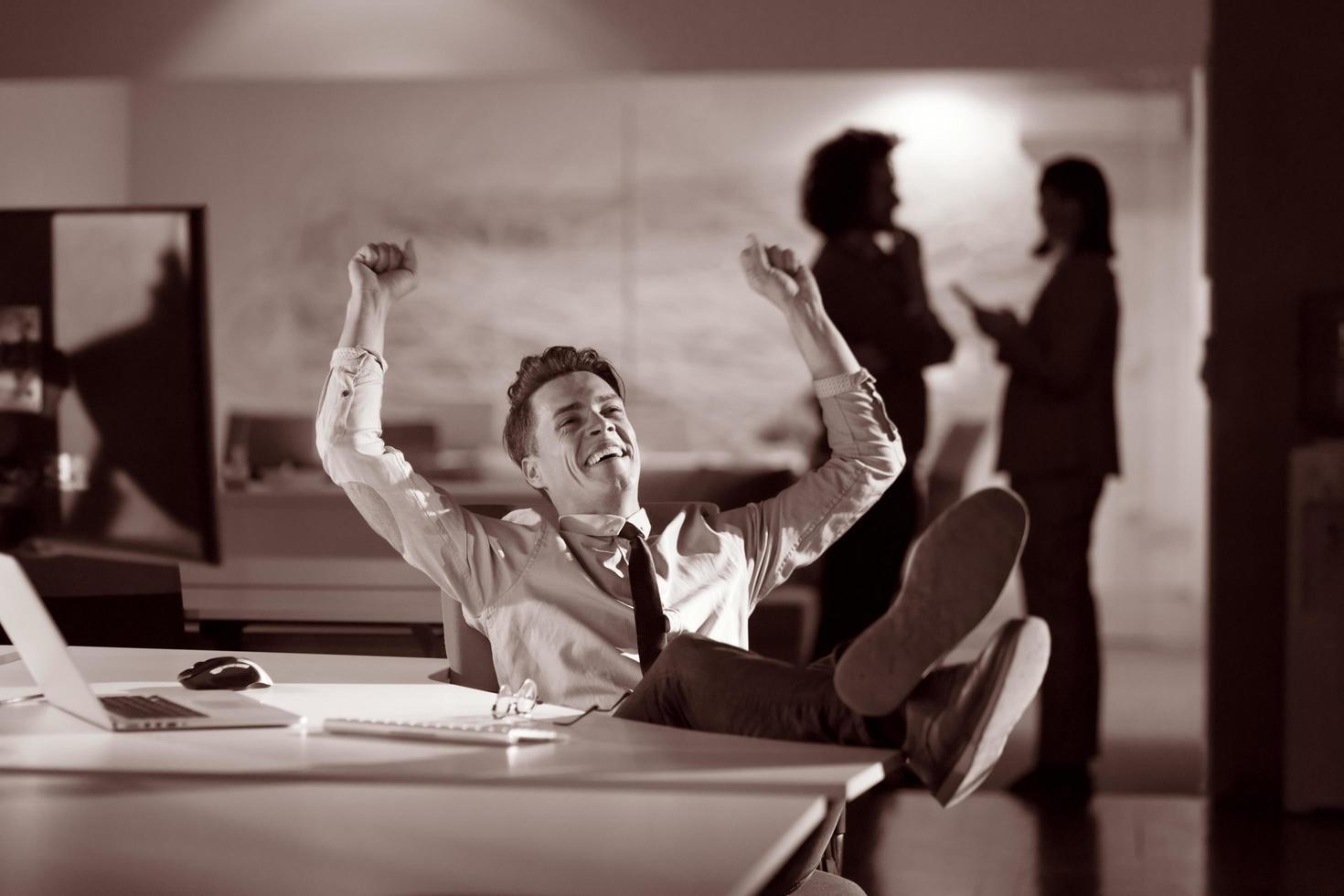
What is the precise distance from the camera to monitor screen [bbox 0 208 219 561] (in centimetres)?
140

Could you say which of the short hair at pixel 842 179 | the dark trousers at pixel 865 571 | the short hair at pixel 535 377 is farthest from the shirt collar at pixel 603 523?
the short hair at pixel 842 179

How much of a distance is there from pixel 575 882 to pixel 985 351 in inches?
152

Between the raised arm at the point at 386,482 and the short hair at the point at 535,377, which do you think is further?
the short hair at the point at 535,377

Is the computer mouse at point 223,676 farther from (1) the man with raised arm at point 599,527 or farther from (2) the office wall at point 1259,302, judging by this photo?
(2) the office wall at point 1259,302

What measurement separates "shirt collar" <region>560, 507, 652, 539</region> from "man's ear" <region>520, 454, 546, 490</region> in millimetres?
91

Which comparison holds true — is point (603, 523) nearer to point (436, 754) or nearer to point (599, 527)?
point (599, 527)

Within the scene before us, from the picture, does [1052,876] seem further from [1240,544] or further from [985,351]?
[985,351]

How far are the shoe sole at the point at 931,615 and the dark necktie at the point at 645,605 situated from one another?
0.54m

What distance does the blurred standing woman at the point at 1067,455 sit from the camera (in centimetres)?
419

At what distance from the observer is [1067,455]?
420 centimetres

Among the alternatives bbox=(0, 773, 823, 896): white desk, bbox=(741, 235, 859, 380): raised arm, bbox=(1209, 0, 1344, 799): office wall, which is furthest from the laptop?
bbox=(1209, 0, 1344, 799): office wall

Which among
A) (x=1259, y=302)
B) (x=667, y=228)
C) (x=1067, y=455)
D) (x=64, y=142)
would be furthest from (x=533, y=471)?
(x=64, y=142)

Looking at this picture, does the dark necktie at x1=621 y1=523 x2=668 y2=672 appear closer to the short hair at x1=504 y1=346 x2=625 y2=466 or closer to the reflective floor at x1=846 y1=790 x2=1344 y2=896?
the short hair at x1=504 y1=346 x2=625 y2=466

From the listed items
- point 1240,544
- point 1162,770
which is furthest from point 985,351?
point 1162,770
